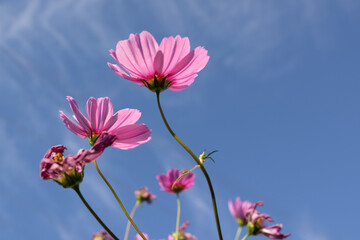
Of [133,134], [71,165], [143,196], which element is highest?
[143,196]

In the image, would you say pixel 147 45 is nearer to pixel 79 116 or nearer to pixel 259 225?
pixel 79 116

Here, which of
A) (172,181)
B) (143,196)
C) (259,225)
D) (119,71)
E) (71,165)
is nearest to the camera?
(71,165)

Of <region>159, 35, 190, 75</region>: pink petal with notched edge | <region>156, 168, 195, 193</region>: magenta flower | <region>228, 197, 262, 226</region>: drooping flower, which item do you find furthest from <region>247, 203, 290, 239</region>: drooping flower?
<region>156, 168, 195, 193</region>: magenta flower

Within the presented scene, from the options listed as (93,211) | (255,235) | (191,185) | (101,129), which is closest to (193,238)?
(191,185)

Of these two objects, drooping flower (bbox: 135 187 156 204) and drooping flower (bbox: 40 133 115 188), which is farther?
drooping flower (bbox: 135 187 156 204)

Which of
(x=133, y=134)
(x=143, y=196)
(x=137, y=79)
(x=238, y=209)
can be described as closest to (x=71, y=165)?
(x=133, y=134)

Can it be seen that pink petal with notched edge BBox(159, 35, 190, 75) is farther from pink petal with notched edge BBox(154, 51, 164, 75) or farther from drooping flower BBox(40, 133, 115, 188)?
drooping flower BBox(40, 133, 115, 188)
